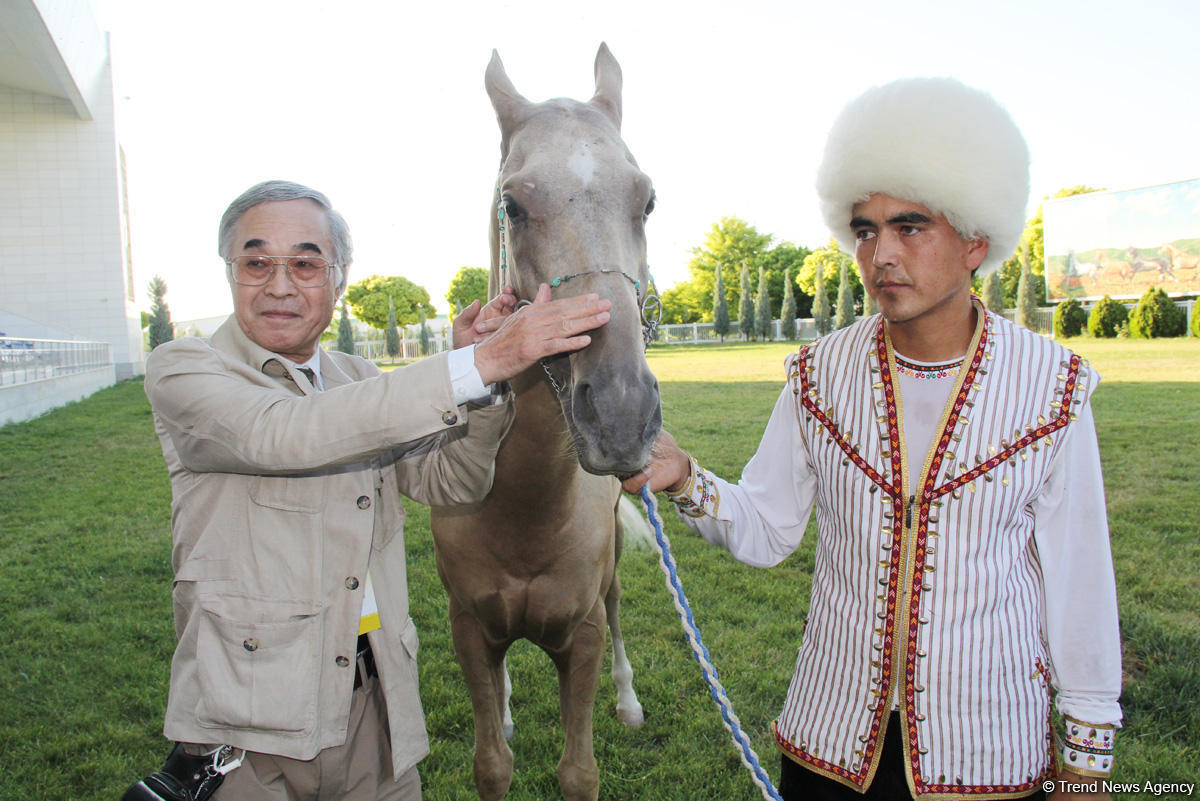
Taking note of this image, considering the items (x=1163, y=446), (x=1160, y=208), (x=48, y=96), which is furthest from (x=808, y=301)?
(x=1163, y=446)

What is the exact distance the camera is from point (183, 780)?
1613mm

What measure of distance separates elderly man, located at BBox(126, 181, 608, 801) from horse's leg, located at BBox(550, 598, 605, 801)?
87cm

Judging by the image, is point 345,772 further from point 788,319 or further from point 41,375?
point 788,319

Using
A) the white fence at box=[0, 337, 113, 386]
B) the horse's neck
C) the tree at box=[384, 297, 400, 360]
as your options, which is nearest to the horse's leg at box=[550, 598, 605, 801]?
the horse's neck

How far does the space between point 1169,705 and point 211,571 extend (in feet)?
13.0

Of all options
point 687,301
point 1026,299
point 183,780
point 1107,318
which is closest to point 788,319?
point 1026,299

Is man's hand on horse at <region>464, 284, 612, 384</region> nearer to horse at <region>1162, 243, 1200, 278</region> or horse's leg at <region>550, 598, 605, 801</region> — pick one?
horse's leg at <region>550, 598, 605, 801</region>

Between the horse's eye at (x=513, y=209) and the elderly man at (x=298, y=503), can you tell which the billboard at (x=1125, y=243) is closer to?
the horse's eye at (x=513, y=209)

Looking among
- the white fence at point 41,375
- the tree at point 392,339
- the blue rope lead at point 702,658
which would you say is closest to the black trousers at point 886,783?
the blue rope lead at point 702,658

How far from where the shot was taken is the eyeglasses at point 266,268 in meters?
1.84

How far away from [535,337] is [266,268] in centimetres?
86

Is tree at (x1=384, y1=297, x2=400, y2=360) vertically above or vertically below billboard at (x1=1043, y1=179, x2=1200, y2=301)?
below

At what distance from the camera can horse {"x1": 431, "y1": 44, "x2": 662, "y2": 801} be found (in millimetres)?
1582

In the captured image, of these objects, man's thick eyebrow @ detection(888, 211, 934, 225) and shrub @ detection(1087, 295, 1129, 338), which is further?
shrub @ detection(1087, 295, 1129, 338)
